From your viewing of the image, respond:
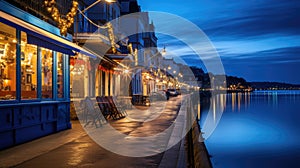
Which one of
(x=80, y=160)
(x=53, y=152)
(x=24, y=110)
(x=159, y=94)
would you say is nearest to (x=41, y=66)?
(x=24, y=110)

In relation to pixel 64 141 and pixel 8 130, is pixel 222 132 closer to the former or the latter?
pixel 64 141

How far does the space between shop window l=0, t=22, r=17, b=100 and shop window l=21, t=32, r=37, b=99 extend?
47cm

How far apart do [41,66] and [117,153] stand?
15.8 feet

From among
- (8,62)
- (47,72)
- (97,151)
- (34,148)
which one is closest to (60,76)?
(47,72)

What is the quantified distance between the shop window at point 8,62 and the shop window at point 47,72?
2.11m

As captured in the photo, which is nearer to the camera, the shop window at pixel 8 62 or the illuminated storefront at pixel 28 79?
the illuminated storefront at pixel 28 79

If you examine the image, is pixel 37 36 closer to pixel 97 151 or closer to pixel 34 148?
pixel 34 148

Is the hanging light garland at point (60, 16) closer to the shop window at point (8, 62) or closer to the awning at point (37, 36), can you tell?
the awning at point (37, 36)

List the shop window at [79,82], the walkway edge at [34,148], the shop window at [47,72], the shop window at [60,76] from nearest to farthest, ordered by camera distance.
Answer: the walkway edge at [34,148] → the shop window at [47,72] → the shop window at [60,76] → the shop window at [79,82]

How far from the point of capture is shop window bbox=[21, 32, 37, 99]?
1195 centimetres

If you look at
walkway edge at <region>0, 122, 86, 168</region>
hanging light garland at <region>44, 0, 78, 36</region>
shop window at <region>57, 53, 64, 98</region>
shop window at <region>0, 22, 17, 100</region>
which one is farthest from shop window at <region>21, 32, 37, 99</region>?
shop window at <region>57, 53, 64, 98</region>

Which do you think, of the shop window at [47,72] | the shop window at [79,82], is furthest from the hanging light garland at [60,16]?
the shop window at [79,82]

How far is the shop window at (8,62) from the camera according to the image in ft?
36.1

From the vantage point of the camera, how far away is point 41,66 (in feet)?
44.0
